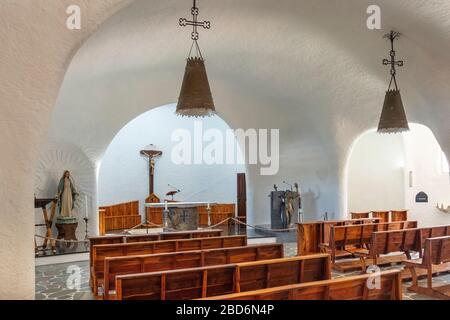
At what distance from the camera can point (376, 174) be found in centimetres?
1365

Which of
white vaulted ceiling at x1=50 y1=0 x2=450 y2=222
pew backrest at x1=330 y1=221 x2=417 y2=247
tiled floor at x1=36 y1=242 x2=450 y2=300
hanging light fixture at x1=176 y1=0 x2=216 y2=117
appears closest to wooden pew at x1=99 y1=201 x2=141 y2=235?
white vaulted ceiling at x1=50 y1=0 x2=450 y2=222

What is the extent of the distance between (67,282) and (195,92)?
4.06 meters

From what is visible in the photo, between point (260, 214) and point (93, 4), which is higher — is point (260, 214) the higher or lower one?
the lower one

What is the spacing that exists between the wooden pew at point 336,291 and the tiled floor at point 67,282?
7.92ft

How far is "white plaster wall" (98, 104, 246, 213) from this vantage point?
15.2 meters

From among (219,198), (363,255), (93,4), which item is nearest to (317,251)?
(363,255)

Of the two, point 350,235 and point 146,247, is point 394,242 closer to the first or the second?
point 350,235

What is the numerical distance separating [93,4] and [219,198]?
42.9 ft

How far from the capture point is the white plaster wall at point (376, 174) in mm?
13391

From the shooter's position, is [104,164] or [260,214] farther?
[104,164]

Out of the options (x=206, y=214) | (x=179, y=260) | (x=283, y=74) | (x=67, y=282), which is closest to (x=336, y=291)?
(x=179, y=260)

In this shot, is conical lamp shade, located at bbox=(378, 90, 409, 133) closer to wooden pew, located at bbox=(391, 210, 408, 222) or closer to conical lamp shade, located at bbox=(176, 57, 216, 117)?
conical lamp shade, located at bbox=(176, 57, 216, 117)
